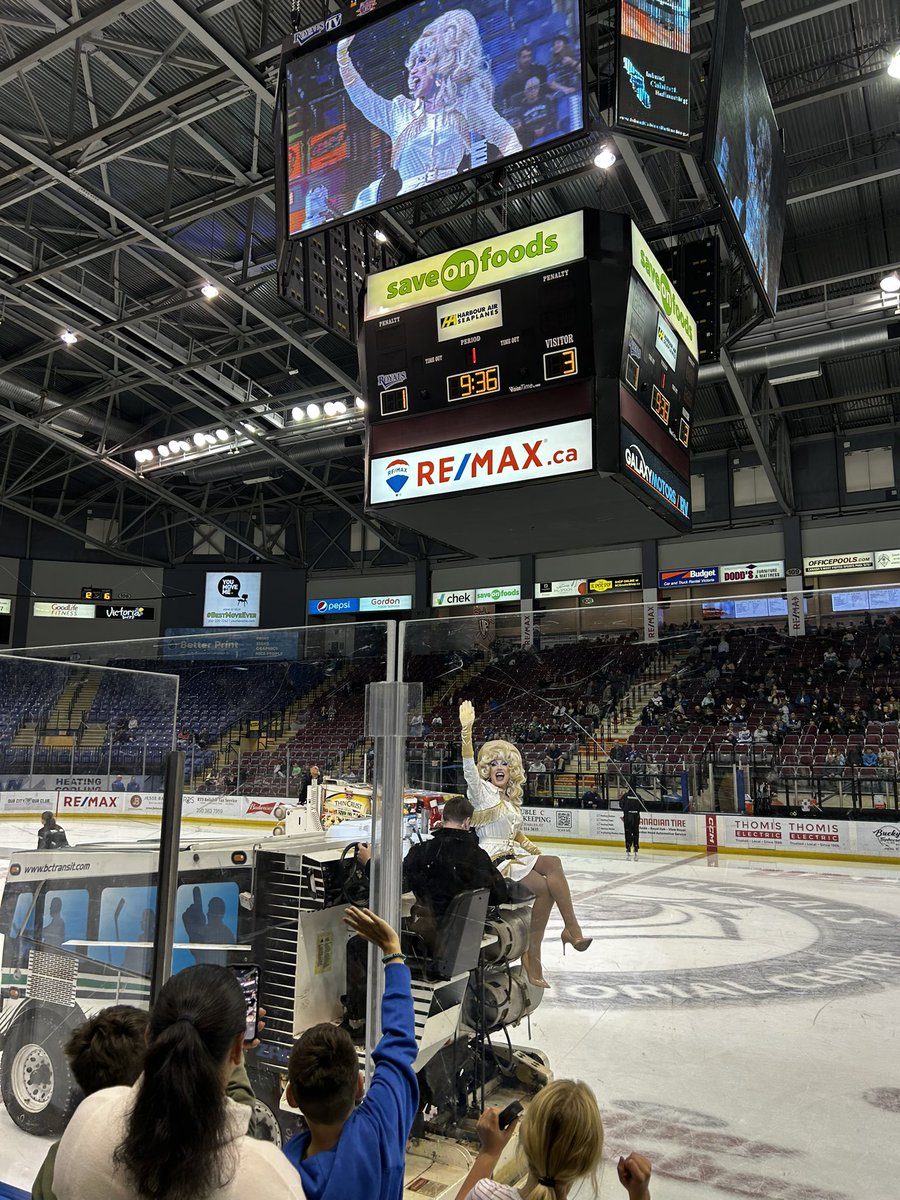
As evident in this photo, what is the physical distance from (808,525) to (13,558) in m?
22.2

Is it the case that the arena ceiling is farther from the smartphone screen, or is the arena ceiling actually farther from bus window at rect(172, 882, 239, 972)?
the smartphone screen

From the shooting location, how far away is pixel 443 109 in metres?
5.12

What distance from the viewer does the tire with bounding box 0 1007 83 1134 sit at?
11.3 feet

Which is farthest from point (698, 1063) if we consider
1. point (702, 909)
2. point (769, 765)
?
point (769, 765)

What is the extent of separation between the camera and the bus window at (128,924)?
354 centimetres

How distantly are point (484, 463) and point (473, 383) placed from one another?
584 millimetres

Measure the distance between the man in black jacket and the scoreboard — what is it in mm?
2475

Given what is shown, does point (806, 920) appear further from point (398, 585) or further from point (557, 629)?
point (398, 585)

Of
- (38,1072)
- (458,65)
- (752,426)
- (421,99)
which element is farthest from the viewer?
(752,426)

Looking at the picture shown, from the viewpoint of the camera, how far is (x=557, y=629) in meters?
3.24

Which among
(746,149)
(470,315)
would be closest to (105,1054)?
(470,315)

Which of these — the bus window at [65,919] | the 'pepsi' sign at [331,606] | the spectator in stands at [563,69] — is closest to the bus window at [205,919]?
the bus window at [65,919]

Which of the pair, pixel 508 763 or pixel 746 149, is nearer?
pixel 508 763

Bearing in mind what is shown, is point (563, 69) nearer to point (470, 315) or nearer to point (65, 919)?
point (470, 315)
